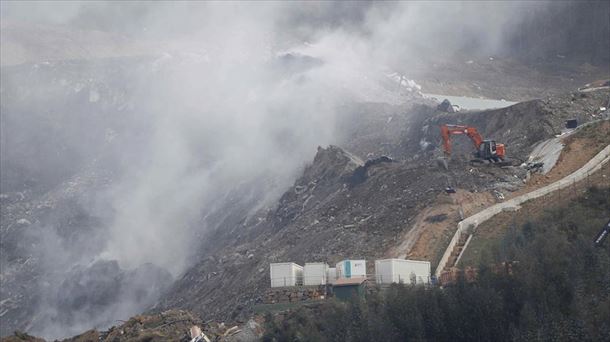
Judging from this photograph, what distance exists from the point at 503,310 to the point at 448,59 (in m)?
88.4

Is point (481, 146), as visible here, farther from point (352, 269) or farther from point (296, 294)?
point (296, 294)

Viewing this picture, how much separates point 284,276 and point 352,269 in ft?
10.8

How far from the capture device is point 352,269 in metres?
50.7

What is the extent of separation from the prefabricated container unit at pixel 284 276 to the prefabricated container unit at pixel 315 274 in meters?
0.46

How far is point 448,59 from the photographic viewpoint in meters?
129

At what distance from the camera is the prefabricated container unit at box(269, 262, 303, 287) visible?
170ft

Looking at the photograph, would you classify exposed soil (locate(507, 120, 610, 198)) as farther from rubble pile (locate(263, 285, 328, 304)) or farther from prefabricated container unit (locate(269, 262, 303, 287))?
prefabricated container unit (locate(269, 262, 303, 287))

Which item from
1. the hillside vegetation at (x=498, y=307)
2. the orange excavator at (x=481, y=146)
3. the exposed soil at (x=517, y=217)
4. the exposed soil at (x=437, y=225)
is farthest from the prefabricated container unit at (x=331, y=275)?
the orange excavator at (x=481, y=146)

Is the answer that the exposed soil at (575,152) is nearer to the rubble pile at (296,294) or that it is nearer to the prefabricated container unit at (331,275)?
the prefabricated container unit at (331,275)

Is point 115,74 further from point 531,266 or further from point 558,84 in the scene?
point 531,266

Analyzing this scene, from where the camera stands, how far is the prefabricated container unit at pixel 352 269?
50656 mm

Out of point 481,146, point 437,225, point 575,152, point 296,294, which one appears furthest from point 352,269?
point 481,146

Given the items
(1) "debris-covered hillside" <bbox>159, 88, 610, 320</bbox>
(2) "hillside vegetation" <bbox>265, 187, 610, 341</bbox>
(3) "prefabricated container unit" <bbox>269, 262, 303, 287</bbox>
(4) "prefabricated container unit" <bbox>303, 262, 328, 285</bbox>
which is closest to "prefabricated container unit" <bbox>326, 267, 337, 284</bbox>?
(4) "prefabricated container unit" <bbox>303, 262, 328, 285</bbox>

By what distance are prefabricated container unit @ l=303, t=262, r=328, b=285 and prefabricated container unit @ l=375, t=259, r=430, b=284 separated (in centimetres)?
260
